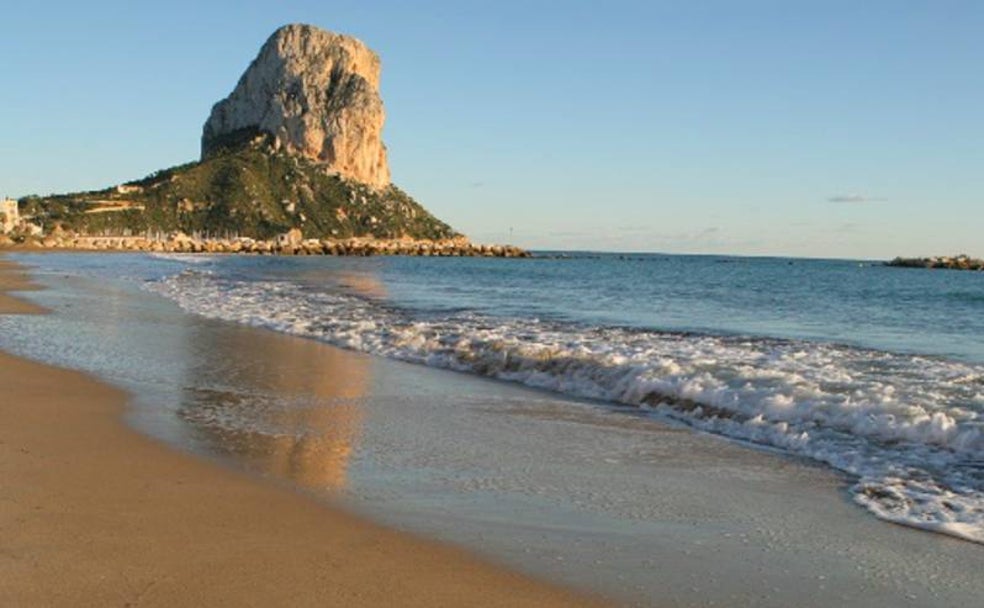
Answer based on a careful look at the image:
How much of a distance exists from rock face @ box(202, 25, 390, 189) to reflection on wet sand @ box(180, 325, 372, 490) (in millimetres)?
169724

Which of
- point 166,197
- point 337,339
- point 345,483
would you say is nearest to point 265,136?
→ point 166,197

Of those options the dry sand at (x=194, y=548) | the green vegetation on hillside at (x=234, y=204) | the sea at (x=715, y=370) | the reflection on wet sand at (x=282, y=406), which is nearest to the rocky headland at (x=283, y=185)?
the green vegetation on hillside at (x=234, y=204)

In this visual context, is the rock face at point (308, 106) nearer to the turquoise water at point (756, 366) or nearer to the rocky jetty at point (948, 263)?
the rocky jetty at point (948, 263)

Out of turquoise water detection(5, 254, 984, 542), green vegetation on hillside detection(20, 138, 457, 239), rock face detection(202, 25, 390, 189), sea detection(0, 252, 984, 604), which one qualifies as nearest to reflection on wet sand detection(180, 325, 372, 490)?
sea detection(0, 252, 984, 604)

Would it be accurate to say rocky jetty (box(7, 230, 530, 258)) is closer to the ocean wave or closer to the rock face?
the rock face

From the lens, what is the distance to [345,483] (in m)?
7.02

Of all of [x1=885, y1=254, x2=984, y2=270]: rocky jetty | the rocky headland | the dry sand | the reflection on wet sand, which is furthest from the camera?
the rocky headland

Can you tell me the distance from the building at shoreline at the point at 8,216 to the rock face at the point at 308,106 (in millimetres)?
42565

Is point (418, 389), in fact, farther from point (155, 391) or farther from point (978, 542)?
point (978, 542)

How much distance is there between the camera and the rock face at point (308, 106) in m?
182

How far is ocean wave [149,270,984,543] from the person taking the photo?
7.82 metres

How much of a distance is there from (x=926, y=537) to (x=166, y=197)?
17113 cm

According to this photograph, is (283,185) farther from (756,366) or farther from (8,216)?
(756,366)

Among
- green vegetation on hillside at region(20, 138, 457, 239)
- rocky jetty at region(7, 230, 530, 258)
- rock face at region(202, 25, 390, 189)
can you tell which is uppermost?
rock face at region(202, 25, 390, 189)
